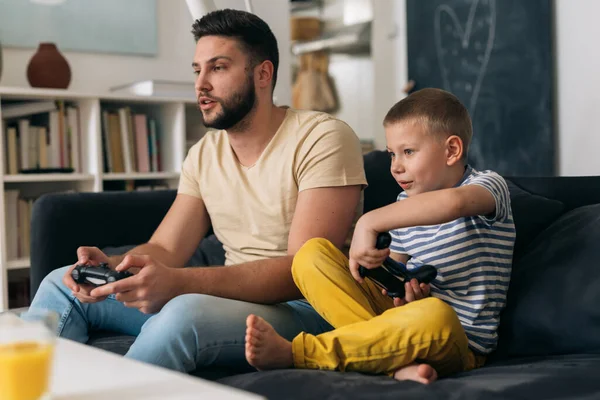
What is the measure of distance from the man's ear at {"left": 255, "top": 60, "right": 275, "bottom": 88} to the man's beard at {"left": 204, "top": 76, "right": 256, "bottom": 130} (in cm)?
6

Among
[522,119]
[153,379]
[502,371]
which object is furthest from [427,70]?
[153,379]

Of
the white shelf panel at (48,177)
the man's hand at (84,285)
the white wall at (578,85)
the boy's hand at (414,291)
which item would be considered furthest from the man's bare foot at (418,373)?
the white wall at (578,85)

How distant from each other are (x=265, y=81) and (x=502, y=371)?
38.8 inches

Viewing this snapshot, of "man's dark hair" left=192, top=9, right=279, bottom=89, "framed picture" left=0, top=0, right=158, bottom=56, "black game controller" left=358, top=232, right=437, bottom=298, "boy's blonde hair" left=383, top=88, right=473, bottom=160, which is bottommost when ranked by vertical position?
"black game controller" left=358, top=232, right=437, bottom=298

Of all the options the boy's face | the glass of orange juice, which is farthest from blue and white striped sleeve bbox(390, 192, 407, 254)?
the glass of orange juice

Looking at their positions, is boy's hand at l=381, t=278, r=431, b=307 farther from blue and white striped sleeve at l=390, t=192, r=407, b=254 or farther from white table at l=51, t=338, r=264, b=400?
white table at l=51, t=338, r=264, b=400

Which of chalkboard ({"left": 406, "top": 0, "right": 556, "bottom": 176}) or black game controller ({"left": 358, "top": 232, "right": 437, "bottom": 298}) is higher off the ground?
chalkboard ({"left": 406, "top": 0, "right": 556, "bottom": 176})

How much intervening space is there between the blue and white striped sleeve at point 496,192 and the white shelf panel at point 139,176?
2065mm

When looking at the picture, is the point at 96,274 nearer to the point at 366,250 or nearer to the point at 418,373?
the point at 366,250

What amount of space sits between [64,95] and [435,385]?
226 centimetres

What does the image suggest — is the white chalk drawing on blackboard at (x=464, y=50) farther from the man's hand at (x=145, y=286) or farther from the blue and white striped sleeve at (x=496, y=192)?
the man's hand at (x=145, y=286)

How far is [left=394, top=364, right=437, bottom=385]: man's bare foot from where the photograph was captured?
51.6 inches

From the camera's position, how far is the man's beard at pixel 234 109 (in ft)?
6.23

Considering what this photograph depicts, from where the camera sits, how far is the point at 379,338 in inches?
53.1
